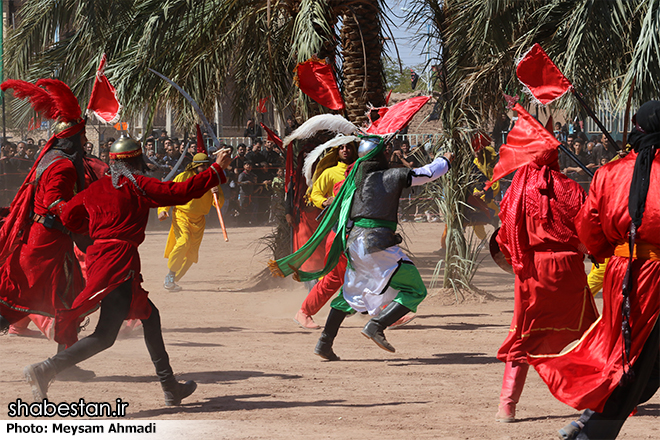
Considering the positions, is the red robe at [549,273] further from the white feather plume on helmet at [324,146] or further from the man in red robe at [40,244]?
the man in red robe at [40,244]

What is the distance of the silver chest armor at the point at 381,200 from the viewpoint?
245 inches

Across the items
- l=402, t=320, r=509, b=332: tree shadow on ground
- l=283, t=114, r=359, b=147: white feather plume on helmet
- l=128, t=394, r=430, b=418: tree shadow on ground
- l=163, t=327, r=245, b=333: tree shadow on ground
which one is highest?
l=283, t=114, r=359, b=147: white feather plume on helmet

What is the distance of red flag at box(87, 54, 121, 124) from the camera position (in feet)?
21.2

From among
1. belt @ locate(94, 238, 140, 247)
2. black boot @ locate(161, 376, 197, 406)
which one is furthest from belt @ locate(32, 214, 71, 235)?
black boot @ locate(161, 376, 197, 406)

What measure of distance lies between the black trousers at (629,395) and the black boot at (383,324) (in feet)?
7.76

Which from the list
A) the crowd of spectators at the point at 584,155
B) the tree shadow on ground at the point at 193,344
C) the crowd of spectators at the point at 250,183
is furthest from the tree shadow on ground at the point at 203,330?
the crowd of spectators at the point at 250,183

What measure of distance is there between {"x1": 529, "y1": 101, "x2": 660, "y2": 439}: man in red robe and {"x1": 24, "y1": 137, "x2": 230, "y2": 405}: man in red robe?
7.37 feet

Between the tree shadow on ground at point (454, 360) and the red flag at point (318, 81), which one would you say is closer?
the tree shadow on ground at point (454, 360)

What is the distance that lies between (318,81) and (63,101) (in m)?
3.58

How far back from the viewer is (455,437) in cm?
447

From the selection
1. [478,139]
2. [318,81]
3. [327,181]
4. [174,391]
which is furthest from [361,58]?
[174,391]

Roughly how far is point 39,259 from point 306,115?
4.84 meters

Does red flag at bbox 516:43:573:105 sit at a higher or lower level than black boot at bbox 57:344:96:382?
higher

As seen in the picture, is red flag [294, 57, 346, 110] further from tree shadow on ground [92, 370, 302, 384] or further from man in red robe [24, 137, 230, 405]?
man in red robe [24, 137, 230, 405]
